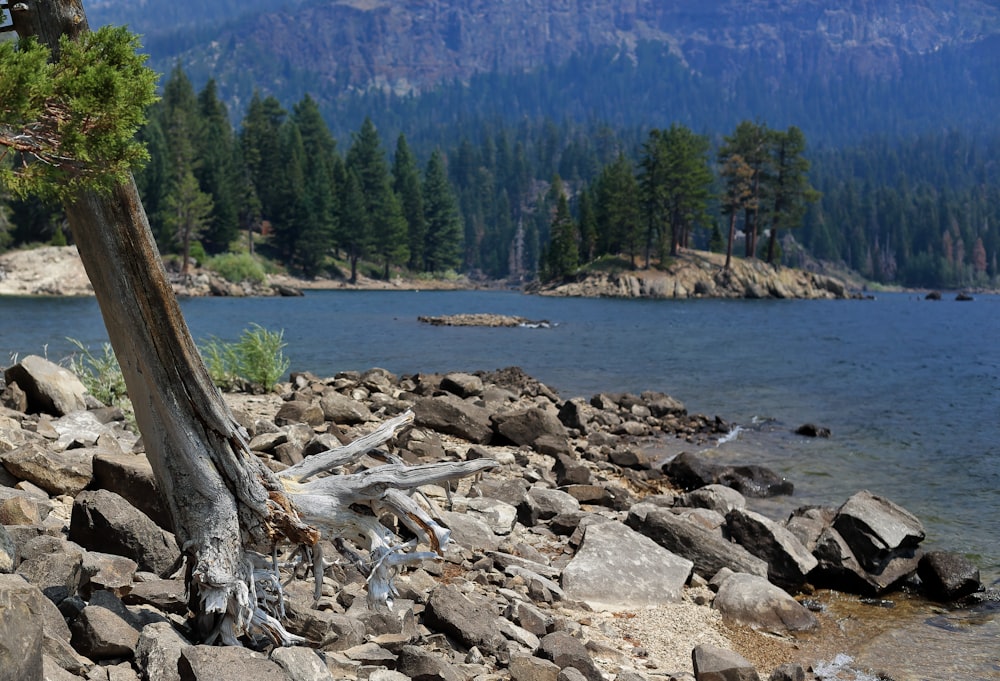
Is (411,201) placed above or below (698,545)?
above

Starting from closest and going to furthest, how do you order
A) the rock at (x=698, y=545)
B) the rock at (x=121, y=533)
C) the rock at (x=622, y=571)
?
the rock at (x=121, y=533)
the rock at (x=622, y=571)
the rock at (x=698, y=545)

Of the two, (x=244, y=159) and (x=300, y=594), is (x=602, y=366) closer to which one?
(x=300, y=594)

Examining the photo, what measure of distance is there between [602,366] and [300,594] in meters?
22.8

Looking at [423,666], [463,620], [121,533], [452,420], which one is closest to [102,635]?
[121,533]

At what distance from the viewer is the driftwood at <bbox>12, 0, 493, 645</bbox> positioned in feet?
14.2

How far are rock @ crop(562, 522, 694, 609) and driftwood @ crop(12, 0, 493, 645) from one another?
2582 millimetres

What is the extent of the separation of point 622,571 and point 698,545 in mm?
1182

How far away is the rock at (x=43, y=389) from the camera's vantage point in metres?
9.88

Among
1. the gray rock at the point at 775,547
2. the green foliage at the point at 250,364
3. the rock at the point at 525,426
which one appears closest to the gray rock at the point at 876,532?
the gray rock at the point at 775,547

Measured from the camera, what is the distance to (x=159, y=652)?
12.9 feet

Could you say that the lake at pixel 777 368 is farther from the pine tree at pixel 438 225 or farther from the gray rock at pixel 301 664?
the pine tree at pixel 438 225

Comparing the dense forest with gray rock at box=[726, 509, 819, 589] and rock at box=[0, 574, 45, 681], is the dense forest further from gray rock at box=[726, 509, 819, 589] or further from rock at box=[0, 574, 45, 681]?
rock at box=[0, 574, 45, 681]

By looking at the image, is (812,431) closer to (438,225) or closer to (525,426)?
(525,426)

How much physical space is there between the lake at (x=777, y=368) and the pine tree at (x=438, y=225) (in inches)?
2263
